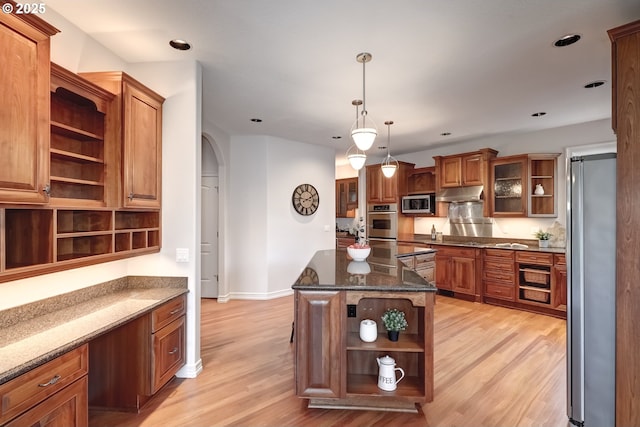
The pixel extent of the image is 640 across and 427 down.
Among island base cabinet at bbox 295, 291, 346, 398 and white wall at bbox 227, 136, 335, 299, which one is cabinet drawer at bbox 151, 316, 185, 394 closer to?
island base cabinet at bbox 295, 291, 346, 398

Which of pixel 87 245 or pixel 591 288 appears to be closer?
pixel 591 288

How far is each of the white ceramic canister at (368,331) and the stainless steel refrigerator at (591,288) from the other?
128cm

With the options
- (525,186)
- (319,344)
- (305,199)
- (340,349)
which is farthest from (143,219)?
(525,186)

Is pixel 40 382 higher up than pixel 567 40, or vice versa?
pixel 567 40

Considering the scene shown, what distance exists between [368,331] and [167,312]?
153cm

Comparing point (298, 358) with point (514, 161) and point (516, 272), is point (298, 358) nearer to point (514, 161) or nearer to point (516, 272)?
point (516, 272)

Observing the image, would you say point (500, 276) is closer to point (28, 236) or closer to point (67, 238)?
point (67, 238)

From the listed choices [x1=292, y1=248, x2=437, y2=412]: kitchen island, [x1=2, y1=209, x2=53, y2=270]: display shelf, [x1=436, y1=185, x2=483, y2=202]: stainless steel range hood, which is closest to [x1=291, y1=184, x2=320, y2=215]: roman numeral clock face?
[x1=436, y1=185, x2=483, y2=202]: stainless steel range hood

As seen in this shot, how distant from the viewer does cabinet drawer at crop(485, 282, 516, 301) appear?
14.8 feet

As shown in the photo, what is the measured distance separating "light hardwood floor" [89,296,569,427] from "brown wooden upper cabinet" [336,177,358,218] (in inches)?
154

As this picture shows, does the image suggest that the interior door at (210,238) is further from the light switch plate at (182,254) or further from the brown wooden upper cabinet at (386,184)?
the brown wooden upper cabinet at (386,184)

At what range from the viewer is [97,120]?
2248 millimetres

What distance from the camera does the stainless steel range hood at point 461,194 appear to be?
509cm

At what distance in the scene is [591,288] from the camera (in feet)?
6.30
